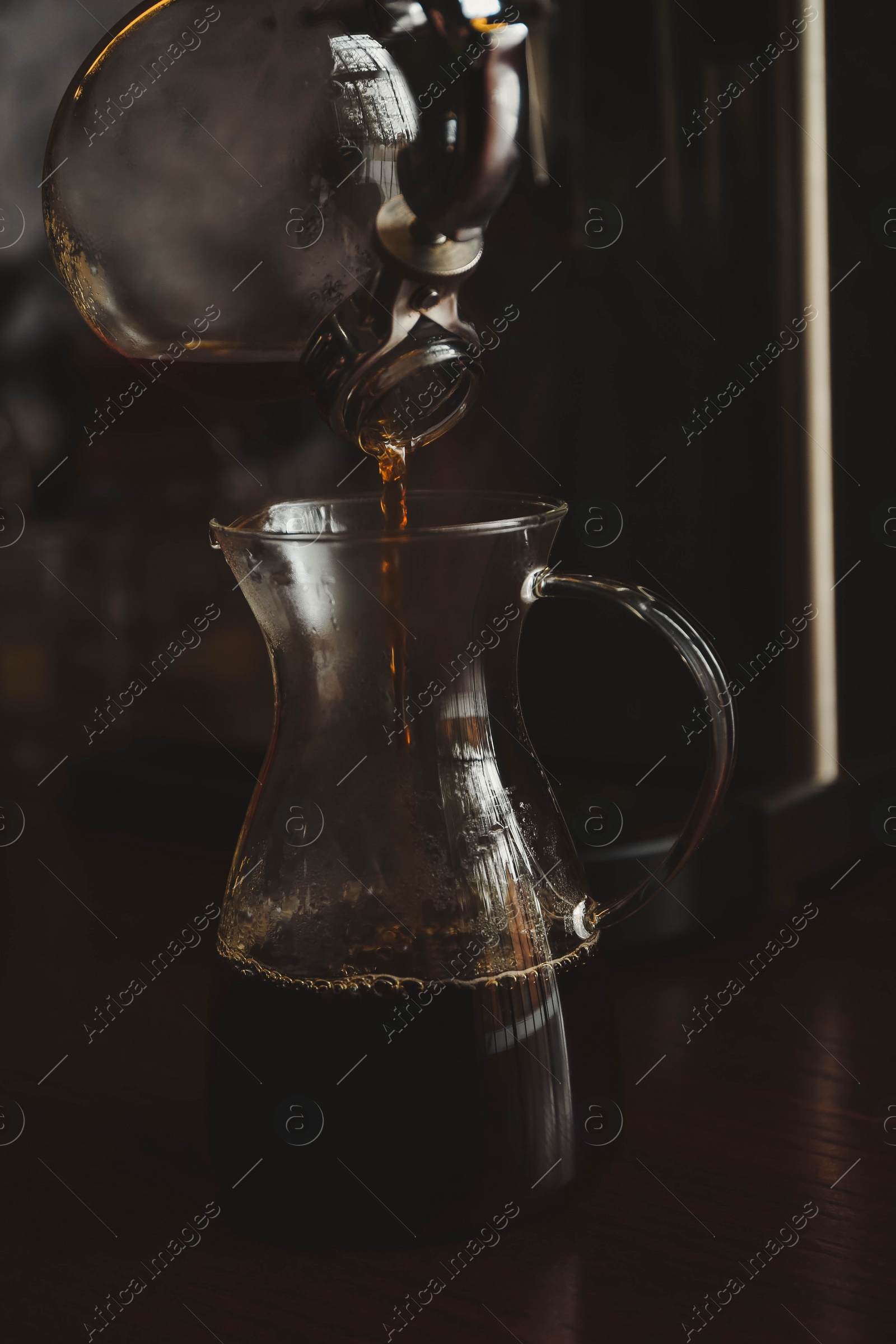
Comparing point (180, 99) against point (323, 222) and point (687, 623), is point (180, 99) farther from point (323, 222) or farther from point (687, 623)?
point (687, 623)

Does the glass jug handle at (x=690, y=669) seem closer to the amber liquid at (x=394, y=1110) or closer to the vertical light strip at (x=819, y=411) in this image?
the amber liquid at (x=394, y=1110)

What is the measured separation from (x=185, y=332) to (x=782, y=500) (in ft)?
1.14

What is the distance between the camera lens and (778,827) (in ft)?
2.17

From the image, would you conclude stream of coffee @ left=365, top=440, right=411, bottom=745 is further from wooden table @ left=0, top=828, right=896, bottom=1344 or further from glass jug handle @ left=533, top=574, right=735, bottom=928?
wooden table @ left=0, top=828, right=896, bottom=1344

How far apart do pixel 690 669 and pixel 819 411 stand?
29 cm

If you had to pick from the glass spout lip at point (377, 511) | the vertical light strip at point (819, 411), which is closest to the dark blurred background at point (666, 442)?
the vertical light strip at point (819, 411)

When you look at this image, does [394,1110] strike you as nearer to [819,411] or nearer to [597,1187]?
[597,1187]

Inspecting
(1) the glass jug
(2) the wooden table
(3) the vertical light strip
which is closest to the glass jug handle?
(1) the glass jug

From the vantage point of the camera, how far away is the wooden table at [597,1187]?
0.39 metres

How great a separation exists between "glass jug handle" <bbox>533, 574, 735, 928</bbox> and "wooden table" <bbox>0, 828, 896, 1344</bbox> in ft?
0.37

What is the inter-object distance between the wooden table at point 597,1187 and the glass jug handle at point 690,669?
112 millimetres

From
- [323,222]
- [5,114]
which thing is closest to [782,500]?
[323,222]

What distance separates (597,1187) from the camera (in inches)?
17.8

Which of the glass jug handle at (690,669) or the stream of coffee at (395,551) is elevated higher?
the stream of coffee at (395,551)
